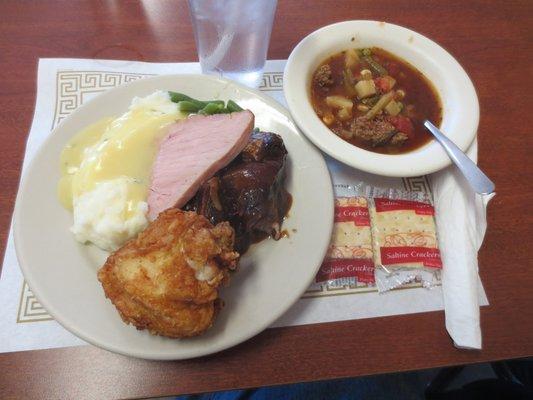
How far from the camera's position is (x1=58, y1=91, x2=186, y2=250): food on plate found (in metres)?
1.32

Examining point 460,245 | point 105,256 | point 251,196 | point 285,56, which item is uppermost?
point 285,56

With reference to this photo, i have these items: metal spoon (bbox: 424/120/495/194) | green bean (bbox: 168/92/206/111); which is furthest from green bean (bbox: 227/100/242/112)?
metal spoon (bbox: 424/120/495/194)

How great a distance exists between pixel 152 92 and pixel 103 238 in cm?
66

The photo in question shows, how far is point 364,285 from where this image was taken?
4.82ft

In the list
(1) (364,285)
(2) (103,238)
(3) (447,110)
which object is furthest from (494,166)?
(2) (103,238)

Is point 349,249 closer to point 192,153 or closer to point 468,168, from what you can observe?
point 468,168

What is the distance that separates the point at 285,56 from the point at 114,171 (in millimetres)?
1099

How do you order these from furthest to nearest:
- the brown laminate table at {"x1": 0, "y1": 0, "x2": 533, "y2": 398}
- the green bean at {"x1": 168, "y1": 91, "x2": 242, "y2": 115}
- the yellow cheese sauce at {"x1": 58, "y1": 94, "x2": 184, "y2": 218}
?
the green bean at {"x1": 168, "y1": 91, "x2": 242, "y2": 115}, the yellow cheese sauce at {"x1": 58, "y1": 94, "x2": 184, "y2": 218}, the brown laminate table at {"x1": 0, "y1": 0, "x2": 533, "y2": 398}

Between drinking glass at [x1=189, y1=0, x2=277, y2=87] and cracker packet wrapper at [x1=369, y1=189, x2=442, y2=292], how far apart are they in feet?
2.69

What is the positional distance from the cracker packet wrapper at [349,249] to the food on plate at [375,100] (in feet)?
0.86

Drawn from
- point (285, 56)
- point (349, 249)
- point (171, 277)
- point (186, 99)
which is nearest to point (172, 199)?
point (171, 277)

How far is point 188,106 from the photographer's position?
160 centimetres

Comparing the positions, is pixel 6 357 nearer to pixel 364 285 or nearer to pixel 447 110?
pixel 364 285

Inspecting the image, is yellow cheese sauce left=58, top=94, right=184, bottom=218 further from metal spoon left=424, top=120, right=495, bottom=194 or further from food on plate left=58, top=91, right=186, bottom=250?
metal spoon left=424, top=120, right=495, bottom=194
